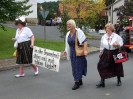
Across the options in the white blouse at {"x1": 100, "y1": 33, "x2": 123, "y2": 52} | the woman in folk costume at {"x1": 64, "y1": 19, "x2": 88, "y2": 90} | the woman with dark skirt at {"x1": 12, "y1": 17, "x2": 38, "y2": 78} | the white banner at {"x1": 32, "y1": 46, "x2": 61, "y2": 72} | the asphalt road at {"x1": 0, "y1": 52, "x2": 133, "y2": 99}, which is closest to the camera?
the asphalt road at {"x1": 0, "y1": 52, "x2": 133, "y2": 99}

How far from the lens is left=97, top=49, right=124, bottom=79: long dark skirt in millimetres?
8156

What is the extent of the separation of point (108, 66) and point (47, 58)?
84.1 inches

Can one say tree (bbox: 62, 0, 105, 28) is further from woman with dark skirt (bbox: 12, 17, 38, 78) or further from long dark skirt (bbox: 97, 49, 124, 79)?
long dark skirt (bbox: 97, 49, 124, 79)

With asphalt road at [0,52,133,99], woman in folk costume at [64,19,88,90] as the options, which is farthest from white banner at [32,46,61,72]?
woman in folk costume at [64,19,88,90]

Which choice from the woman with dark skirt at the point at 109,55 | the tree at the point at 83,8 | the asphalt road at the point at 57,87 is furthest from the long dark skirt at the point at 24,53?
the tree at the point at 83,8

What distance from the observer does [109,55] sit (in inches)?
320

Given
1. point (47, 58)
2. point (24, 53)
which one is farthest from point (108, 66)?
point (24, 53)

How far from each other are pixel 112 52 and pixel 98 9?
31.1 m

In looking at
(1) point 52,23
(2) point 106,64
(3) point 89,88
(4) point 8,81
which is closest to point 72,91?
(3) point 89,88

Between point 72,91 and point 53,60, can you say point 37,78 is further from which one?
point 72,91

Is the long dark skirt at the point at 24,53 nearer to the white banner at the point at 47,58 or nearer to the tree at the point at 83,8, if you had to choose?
the white banner at the point at 47,58

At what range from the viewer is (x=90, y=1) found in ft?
126

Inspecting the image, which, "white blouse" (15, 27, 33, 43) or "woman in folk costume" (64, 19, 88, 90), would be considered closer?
"woman in folk costume" (64, 19, 88, 90)

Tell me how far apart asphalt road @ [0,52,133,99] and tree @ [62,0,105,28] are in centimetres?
2691
